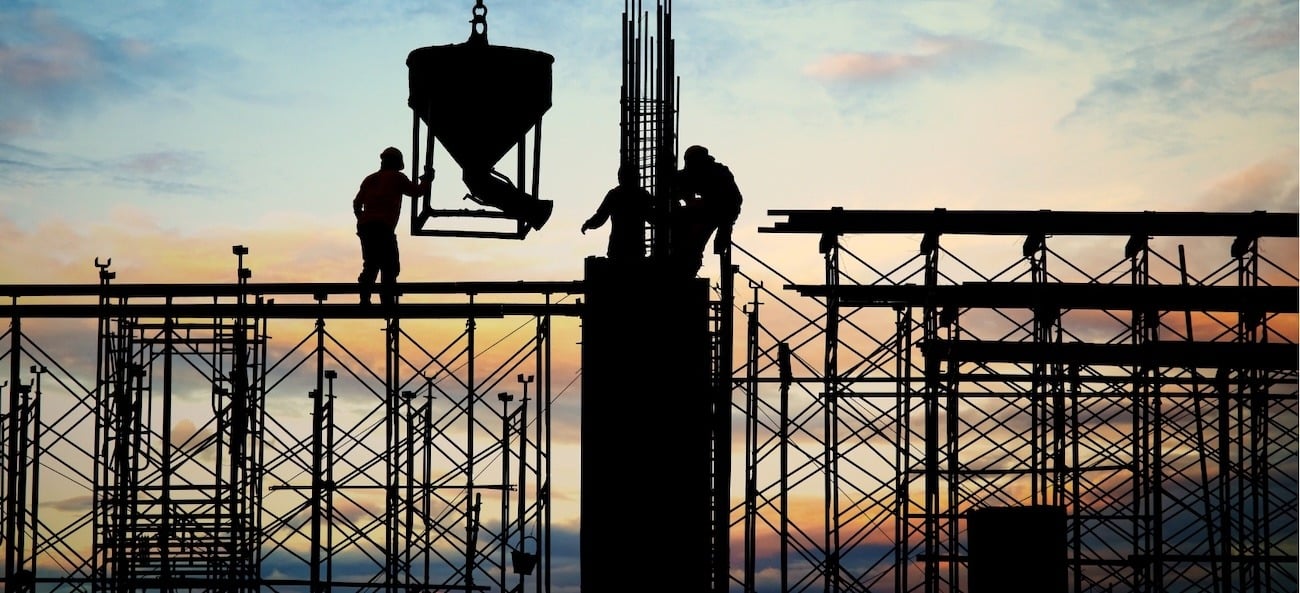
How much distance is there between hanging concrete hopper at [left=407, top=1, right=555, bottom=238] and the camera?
15.7 metres

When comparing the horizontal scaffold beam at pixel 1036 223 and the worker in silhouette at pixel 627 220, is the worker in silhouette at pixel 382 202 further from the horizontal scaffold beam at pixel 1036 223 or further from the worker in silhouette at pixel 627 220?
the horizontal scaffold beam at pixel 1036 223

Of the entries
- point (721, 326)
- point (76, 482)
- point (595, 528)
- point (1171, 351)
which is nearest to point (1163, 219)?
point (1171, 351)

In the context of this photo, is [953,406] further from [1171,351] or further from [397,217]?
[397,217]

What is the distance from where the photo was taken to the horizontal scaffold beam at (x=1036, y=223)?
1964cm

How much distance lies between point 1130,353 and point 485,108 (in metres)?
8.80

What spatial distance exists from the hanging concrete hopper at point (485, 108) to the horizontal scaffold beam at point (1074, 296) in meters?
5.11

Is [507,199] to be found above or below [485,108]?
below

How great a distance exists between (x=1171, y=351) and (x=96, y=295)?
41.9 feet

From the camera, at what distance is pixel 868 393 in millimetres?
20438

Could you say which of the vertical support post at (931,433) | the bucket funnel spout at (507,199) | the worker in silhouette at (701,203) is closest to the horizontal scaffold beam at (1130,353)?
the vertical support post at (931,433)

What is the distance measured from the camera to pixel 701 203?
1766 cm

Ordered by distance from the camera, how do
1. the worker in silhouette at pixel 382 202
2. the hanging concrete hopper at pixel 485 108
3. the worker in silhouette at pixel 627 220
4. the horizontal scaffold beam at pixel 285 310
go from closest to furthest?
1. the worker in silhouette at pixel 627 220
2. the hanging concrete hopper at pixel 485 108
3. the worker in silhouette at pixel 382 202
4. the horizontal scaffold beam at pixel 285 310

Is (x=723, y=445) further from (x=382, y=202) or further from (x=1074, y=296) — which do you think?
(x=1074, y=296)

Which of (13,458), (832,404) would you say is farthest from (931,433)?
(13,458)
